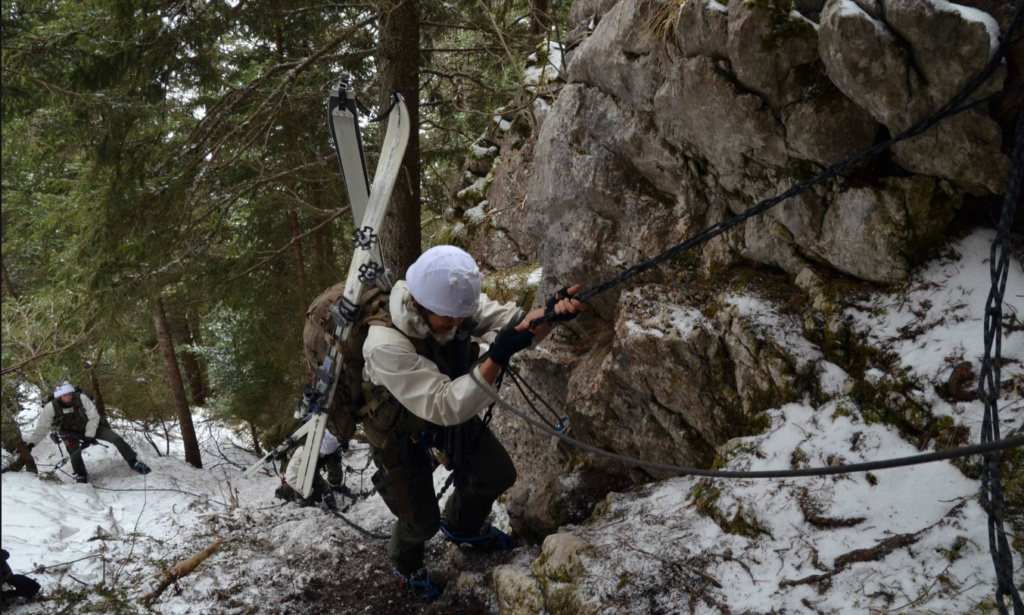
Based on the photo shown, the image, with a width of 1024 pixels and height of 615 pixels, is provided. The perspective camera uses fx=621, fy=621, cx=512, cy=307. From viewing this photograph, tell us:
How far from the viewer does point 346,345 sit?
451cm

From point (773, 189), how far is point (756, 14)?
1132mm

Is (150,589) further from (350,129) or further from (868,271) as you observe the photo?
(868,271)

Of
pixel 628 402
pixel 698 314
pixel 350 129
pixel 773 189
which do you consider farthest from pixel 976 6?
pixel 350 129

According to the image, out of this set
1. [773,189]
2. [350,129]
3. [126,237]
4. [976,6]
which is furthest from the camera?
[126,237]

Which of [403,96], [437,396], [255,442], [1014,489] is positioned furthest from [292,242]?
[255,442]

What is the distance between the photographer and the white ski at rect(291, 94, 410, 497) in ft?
14.9

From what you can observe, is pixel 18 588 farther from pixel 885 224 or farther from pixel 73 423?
pixel 885 224

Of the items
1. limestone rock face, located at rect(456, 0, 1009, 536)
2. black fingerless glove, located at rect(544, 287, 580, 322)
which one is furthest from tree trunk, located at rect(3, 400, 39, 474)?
black fingerless glove, located at rect(544, 287, 580, 322)

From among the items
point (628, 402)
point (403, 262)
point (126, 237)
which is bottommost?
point (628, 402)

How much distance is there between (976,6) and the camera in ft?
10.4

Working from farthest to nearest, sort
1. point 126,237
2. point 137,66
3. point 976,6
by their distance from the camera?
point 126,237, point 137,66, point 976,6

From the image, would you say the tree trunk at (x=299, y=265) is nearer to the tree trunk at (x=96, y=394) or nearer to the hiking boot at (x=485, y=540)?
the tree trunk at (x=96, y=394)

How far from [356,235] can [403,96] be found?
8.81 feet

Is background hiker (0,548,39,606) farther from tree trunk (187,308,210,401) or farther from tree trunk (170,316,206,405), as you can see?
tree trunk (187,308,210,401)
